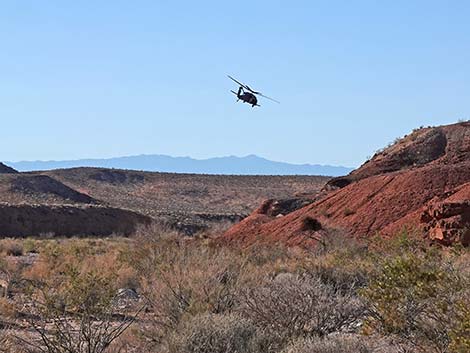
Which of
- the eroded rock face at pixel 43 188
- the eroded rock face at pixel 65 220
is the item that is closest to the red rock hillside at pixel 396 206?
the eroded rock face at pixel 65 220

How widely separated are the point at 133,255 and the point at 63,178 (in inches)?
3338

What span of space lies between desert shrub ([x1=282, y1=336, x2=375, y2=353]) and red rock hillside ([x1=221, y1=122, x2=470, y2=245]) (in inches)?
577

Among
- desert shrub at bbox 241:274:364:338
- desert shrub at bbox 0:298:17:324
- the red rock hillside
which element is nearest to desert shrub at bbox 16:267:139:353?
desert shrub at bbox 241:274:364:338

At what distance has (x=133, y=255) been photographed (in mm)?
26969

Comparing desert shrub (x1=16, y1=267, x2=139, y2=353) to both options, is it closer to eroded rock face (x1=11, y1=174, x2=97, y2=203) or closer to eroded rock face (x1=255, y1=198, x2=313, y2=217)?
eroded rock face (x1=255, y1=198, x2=313, y2=217)

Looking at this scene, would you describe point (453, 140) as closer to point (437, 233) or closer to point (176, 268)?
point (437, 233)

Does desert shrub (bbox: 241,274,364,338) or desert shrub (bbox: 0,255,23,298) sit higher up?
desert shrub (bbox: 241,274,364,338)

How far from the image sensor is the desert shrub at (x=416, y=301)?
10539mm

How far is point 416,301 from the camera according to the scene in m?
11.2

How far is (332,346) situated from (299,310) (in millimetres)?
2401

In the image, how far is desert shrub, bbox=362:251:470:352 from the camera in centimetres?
1054

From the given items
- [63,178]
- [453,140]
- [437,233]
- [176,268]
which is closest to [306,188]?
[63,178]

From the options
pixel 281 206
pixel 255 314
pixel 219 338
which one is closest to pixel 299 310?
pixel 255 314

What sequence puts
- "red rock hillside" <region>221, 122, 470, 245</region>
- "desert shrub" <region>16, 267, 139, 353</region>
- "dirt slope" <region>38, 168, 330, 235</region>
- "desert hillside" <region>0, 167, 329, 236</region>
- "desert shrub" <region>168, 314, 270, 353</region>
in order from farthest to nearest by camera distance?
"dirt slope" <region>38, 168, 330, 235</region> → "desert hillside" <region>0, 167, 329, 236</region> → "red rock hillside" <region>221, 122, 470, 245</region> → "desert shrub" <region>16, 267, 139, 353</region> → "desert shrub" <region>168, 314, 270, 353</region>
